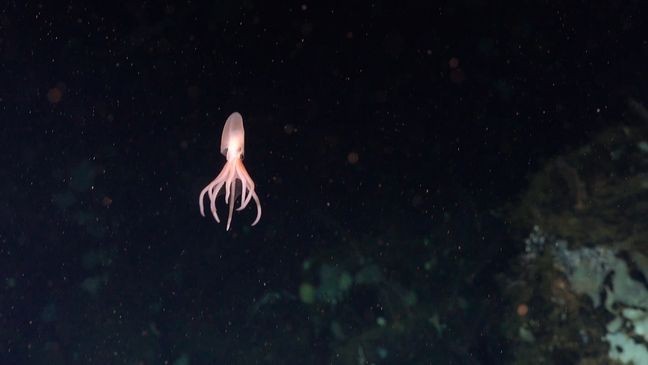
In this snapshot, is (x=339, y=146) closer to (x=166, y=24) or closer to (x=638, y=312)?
(x=166, y=24)

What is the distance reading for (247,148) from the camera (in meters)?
3.99

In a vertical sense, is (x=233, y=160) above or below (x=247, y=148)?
below

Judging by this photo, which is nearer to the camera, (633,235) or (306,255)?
(633,235)

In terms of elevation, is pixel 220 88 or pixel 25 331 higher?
pixel 220 88

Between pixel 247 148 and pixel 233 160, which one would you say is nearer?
pixel 233 160

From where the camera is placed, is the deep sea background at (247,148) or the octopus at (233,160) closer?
the octopus at (233,160)

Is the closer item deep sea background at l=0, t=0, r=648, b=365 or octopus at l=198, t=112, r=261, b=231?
octopus at l=198, t=112, r=261, b=231

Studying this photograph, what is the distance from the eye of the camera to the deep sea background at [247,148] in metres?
3.82

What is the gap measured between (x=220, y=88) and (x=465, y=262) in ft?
7.32

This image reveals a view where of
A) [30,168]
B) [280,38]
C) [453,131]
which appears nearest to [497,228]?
[453,131]

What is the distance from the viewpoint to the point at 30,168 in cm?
391

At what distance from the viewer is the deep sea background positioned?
3822 millimetres

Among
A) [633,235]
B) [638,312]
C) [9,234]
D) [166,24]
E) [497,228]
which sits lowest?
[638,312]

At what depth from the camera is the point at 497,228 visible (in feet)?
12.7
